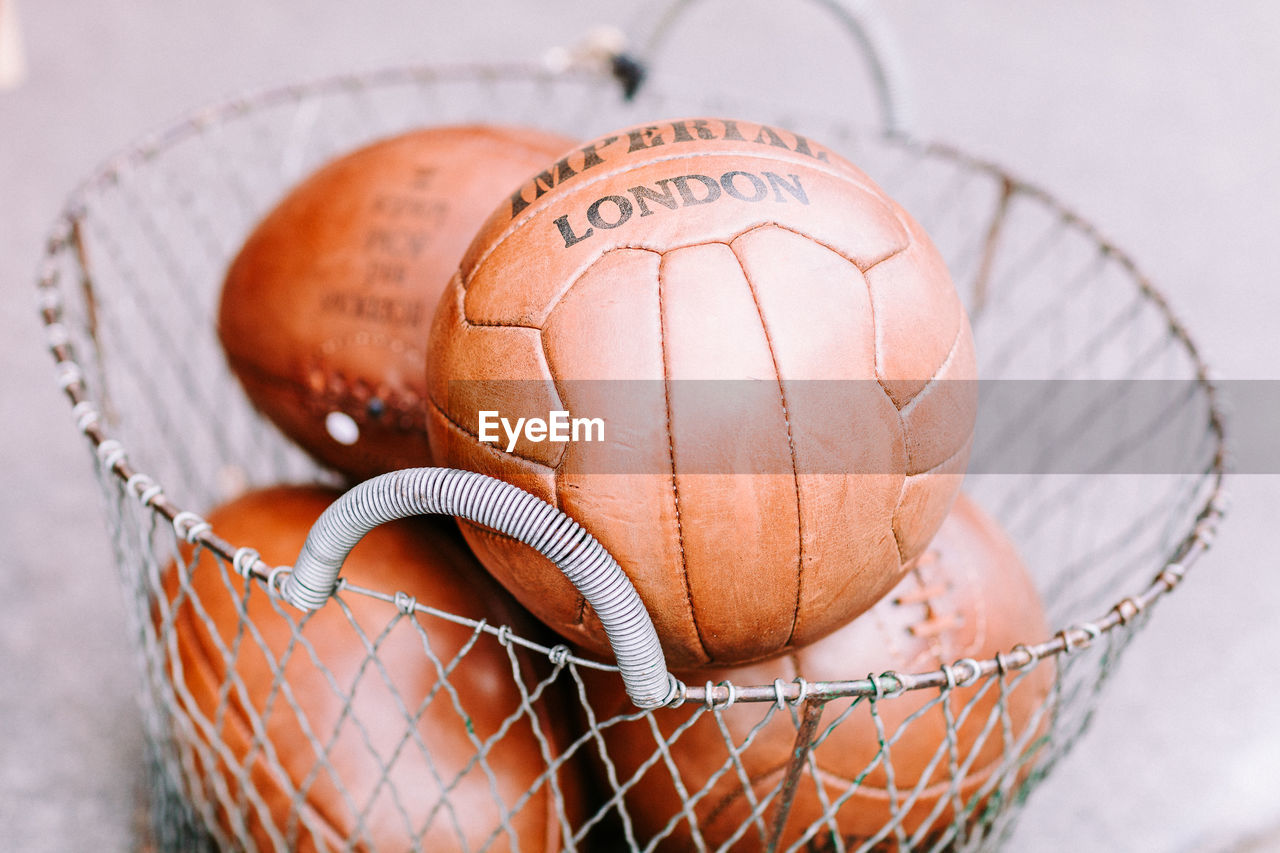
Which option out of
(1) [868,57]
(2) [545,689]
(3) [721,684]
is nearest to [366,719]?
(2) [545,689]

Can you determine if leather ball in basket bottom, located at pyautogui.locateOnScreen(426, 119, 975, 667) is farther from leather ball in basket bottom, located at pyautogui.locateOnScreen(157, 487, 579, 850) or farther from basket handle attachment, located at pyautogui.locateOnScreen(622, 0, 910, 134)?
basket handle attachment, located at pyautogui.locateOnScreen(622, 0, 910, 134)

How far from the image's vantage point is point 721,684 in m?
0.51

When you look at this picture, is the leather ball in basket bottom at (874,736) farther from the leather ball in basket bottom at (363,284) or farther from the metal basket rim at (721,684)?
the leather ball in basket bottom at (363,284)

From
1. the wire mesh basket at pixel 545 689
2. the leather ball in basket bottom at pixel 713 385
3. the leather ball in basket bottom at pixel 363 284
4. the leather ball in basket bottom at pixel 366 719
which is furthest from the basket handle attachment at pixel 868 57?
the leather ball in basket bottom at pixel 366 719

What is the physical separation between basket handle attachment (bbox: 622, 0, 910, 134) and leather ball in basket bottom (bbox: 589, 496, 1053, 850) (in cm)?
40

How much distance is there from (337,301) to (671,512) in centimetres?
36

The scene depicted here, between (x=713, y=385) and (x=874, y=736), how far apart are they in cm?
29

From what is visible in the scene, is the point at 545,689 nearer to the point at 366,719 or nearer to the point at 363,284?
the point at 366,719

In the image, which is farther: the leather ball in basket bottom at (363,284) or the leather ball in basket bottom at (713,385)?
the leather ball in basket bottom at (363,284)

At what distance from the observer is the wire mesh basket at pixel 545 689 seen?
1.92ft

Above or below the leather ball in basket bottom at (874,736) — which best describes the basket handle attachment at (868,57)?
above

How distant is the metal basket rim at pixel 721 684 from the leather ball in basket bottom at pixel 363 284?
0.12 meters

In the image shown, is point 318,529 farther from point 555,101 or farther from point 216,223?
point 555,101
